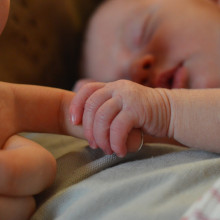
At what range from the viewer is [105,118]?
0.58 m

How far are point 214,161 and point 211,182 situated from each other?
0.04 meters

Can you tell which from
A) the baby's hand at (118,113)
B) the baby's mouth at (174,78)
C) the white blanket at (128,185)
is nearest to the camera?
the white blanket at (128,185)

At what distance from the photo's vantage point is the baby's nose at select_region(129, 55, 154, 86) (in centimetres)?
98

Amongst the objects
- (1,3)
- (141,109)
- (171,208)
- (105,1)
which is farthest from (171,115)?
(105,1)

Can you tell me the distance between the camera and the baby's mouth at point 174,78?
3.09ft

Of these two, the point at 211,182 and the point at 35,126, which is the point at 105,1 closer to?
the point at 35,126

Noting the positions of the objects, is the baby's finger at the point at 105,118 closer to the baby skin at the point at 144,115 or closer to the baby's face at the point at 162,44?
the baby skin at the point at 144,115

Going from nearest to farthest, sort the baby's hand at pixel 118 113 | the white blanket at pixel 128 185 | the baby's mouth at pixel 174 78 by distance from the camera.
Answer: the white blanket at pixel 128 185, the baby's hand at pixel 118 113, the baby's mouth at pixel 174 78

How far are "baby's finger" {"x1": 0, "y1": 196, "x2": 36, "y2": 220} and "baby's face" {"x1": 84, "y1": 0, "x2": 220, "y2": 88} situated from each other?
548mm

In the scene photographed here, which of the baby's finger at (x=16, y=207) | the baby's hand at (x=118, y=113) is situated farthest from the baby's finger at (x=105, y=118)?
the baby's finger at (x=16, y=207)

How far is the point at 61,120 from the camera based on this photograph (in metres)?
0.65

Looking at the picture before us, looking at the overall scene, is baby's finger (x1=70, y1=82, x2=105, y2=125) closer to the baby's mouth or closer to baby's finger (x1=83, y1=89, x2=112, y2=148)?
baby's finger (x1=83, y1=89, x2=112, y2=148)

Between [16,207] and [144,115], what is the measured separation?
0.24m

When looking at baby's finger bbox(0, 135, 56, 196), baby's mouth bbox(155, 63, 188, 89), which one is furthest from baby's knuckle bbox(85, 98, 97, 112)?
baby's mouth bbox(155, 63, 188, 89)
